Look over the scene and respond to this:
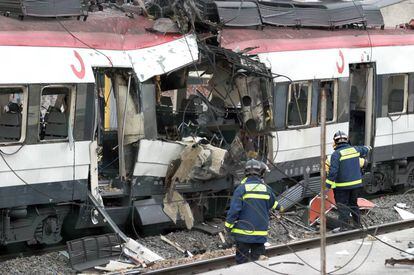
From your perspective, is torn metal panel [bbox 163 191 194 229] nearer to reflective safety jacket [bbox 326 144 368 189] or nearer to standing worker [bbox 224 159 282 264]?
reflective safety jacket [bbox 326 144 368 189]

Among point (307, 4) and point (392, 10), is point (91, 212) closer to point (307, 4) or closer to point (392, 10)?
point (307, 4)

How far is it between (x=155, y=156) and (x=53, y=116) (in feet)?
5.59

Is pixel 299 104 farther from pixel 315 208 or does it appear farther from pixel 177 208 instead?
pixel 177 208

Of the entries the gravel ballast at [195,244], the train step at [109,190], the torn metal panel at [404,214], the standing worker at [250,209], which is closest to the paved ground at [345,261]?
the standing worker at [250,209]

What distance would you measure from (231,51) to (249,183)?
4.05 m

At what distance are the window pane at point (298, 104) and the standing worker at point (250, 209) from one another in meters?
5.18

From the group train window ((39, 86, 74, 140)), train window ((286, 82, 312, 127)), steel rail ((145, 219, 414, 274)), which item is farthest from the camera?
train window ((286, 82, 312, 127))

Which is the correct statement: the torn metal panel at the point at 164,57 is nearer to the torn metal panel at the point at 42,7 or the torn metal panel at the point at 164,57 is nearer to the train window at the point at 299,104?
the torn metal panel at the point at 42,7

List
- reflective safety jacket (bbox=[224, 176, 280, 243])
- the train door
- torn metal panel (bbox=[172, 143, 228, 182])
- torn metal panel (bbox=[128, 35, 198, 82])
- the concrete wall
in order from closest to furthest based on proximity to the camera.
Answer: reflective safety jacket (bbox=[224, 176, 280, 243]) < torn metal panel (bbox=[128, 35, 198, 82]) < torn metal panel (bbox=[172, 143, 228, 182]) < the train door < the concrete wall

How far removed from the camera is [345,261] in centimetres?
925

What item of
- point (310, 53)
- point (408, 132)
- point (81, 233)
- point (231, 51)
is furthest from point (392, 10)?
point (81, 233)

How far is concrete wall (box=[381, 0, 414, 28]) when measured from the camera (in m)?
31.5

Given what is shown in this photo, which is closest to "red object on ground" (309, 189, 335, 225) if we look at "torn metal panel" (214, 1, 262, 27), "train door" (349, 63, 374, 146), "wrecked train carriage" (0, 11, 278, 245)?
"wrecked train carriage" (0, 11, 278, 245)

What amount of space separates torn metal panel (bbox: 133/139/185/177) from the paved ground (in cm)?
291
